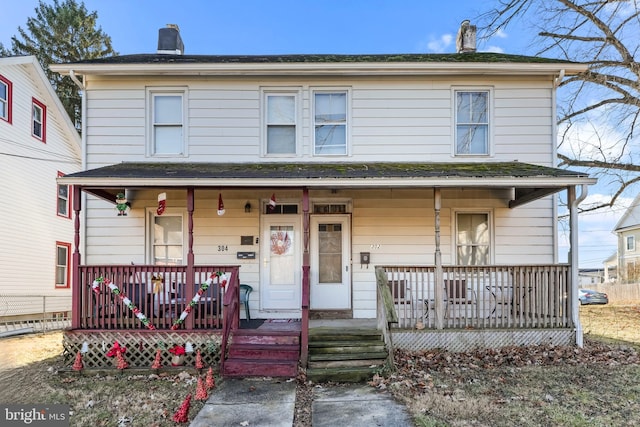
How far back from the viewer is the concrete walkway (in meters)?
4.58

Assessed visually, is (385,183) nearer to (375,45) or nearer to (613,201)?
(375,45)

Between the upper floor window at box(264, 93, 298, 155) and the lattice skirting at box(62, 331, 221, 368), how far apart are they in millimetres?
3958

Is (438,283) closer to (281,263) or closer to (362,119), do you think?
(281,263)

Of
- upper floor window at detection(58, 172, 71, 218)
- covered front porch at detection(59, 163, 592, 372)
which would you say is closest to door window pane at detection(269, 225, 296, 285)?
covered front porch at detection(59, 163, 592, 372)

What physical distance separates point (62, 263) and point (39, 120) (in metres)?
5.18

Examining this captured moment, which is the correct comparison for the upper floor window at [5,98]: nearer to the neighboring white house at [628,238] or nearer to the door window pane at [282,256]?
the door window pane at [282,256]

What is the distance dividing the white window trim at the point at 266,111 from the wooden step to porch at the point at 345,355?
3.71 metres

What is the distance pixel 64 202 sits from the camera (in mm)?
15344

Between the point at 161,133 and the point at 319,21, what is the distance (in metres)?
12.4

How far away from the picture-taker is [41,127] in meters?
14.1

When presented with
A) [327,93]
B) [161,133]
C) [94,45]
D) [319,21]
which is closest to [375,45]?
[319,21]

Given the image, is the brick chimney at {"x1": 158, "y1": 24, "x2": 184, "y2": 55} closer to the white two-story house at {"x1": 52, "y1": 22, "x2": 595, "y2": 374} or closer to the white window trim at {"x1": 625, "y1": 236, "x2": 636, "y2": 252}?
the white two-story house at {"x1": 52, "y1": 22, "x2": 595, "y2": 374}

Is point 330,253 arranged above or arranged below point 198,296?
above

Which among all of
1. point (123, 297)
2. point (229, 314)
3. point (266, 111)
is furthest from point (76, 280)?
point (266, 111)
